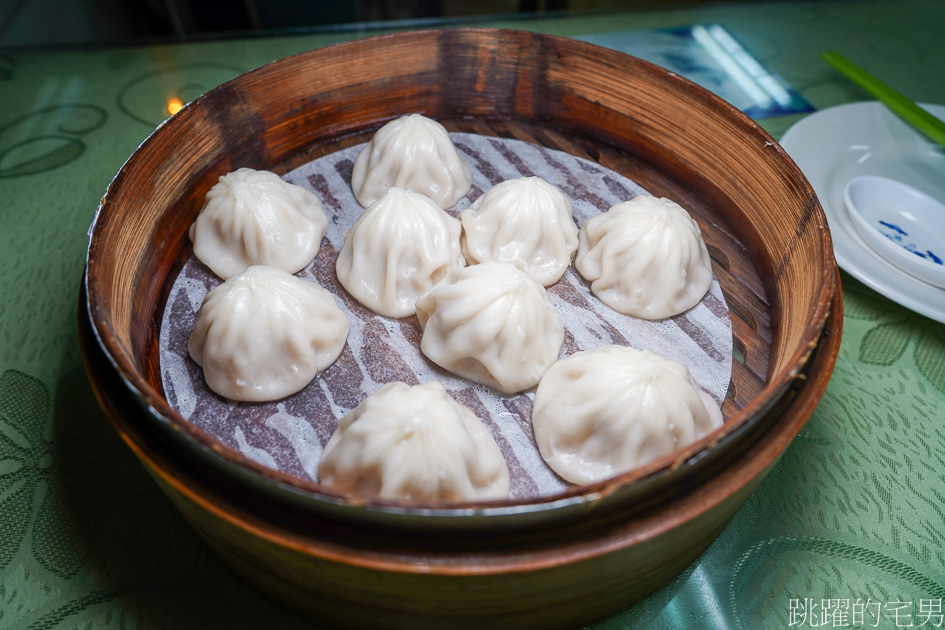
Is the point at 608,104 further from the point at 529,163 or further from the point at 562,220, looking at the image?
the point at 562,220

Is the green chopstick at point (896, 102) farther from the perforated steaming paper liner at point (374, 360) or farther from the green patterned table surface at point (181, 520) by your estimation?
the perforated steaming paper liner at point (374, 360)

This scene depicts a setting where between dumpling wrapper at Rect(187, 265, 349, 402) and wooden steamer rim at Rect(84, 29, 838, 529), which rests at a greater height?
wooden steamer rim at Rect(84, 29, 838, 529)

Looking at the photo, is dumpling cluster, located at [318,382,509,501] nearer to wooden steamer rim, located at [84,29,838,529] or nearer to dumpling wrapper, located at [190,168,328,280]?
wooden steamer rim, located at [84,29,838,529]

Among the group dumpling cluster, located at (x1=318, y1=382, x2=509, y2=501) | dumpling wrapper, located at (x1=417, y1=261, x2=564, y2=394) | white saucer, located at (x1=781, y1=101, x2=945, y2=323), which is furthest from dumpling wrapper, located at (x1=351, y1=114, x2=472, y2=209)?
white saucer, located at (x1=781, y1=101, x2=945, y2=323)

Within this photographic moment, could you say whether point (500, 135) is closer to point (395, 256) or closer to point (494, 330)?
point (395, 256)

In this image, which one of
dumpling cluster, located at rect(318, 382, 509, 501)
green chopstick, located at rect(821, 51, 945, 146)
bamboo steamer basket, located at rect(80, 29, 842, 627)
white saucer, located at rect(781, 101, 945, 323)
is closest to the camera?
bamboo steamer basket, located at rect(80, 29, 842, 627)

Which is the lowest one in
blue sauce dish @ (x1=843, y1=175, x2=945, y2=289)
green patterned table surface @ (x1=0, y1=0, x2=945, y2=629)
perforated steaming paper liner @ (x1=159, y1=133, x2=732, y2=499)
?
green patterned table surface @ (x1=0, y1=0, x2=945, y2=629)

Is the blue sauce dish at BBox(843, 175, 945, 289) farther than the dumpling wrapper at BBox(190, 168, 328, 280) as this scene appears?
Yes

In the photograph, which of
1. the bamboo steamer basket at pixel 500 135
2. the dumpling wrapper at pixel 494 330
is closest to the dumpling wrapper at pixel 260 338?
the bamboo steamer basket at pixel 500 135
